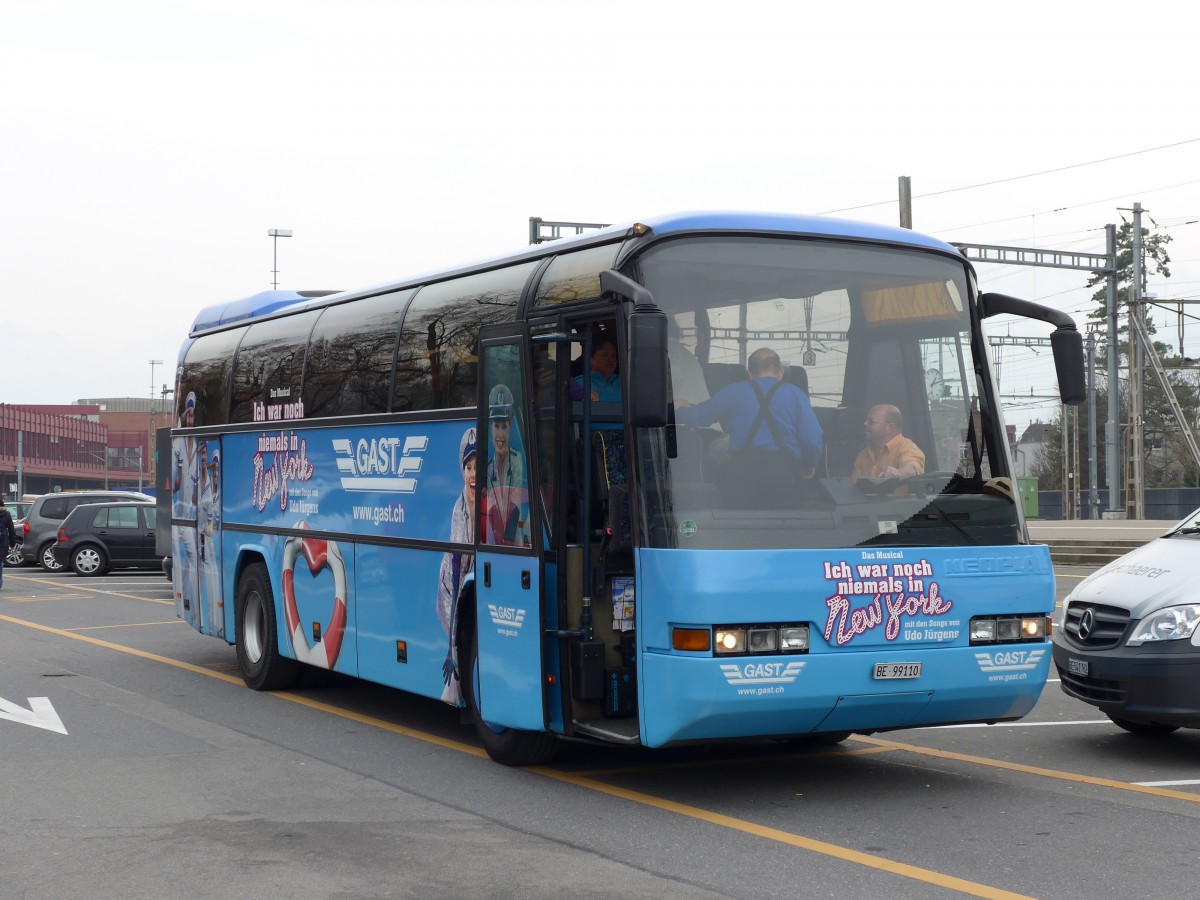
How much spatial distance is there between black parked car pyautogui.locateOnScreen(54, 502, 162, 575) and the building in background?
67431mm

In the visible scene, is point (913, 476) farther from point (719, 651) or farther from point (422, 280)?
point (422, 280)

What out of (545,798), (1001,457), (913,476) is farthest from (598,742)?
(1001,457)

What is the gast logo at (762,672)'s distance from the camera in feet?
23.4

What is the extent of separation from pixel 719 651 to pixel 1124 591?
311 centimetres

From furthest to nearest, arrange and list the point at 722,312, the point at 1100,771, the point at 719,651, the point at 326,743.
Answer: the point at 326,743 < the point at 1100,771 < the point at 722,312 < the point at 719,651

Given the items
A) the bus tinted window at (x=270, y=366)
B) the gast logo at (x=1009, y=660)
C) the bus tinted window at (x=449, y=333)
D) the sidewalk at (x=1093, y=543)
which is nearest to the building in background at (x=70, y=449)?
the sidewalk at (x=1093, y=543)

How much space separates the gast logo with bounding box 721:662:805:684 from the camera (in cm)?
712

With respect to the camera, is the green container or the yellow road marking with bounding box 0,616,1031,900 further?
the green container

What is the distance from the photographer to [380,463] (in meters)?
10.4

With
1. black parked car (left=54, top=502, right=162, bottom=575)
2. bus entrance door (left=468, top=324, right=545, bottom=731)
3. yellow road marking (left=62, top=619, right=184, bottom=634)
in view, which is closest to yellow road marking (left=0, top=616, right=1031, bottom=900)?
bus entrance door (left=468, top=324, right=545, bottom=731)

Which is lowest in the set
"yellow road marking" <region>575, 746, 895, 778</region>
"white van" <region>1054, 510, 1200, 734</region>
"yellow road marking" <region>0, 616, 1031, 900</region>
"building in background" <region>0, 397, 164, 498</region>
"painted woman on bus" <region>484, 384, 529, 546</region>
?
"yellow road marking" <region>575, 746, 895, 778</region>

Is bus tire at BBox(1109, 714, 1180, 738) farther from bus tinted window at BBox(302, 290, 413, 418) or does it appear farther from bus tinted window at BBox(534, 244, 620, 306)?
bus tinted window at BBox(302, 290, 413, 418)

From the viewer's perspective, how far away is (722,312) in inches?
305

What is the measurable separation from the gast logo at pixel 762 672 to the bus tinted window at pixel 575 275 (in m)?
2.14
